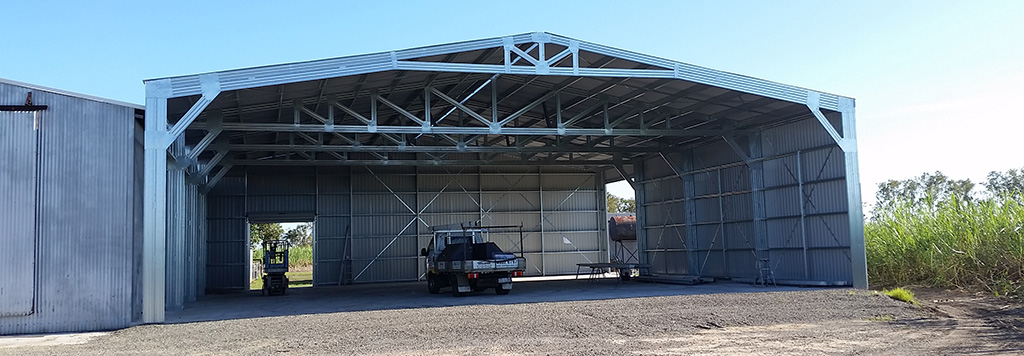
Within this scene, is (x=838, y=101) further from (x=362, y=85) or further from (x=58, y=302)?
(x=58, y=302)

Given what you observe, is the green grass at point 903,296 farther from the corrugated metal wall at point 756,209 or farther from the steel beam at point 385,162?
the steel beam at point 385,162

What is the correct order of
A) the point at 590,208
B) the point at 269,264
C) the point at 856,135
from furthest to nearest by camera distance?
the point at 590,208 → the point at 269,264 → the point at 856,135

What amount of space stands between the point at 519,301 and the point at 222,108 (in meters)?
8.01

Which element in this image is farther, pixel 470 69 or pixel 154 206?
pixel 470 69

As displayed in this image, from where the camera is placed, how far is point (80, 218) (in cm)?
1330

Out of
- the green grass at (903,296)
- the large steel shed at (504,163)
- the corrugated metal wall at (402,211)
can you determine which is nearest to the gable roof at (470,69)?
the large steel shed at (504,163)

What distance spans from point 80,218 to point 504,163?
15329mm

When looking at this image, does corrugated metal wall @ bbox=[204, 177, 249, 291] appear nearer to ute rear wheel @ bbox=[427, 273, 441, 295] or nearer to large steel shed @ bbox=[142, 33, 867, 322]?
large steel shed @ bbox=[142, 33, 867, 322]

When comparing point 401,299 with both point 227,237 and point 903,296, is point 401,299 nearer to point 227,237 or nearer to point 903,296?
point 227,237

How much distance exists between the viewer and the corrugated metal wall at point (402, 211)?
27891 millimetres

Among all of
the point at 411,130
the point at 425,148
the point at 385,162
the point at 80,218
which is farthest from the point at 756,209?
the point at 80,218

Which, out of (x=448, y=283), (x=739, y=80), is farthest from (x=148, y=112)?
(x=739, y=80)

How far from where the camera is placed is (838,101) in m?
18.3

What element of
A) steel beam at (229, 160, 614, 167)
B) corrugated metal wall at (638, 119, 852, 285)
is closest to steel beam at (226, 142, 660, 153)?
corrugated metal wall at (638, 119, 852, 285)
